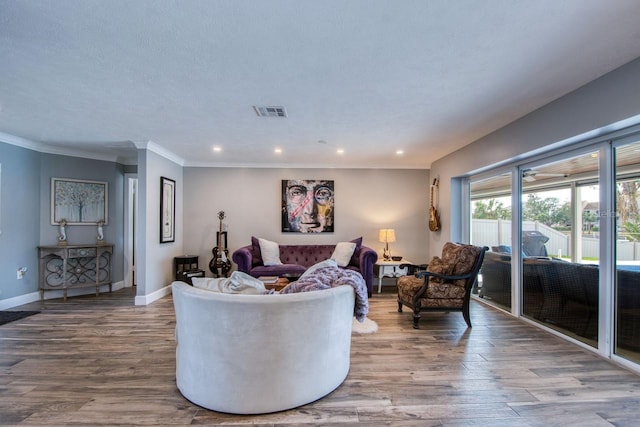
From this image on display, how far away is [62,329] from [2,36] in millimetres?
2994

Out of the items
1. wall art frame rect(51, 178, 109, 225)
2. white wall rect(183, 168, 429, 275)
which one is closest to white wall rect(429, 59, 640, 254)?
white wall rect(183, 168, 429, 275)

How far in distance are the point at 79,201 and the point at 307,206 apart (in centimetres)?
392

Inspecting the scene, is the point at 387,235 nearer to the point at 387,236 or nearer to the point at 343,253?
the point at 387,236

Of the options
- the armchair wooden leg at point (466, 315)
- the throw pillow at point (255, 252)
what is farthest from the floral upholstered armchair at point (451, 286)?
the throw pillow at point (255, 252)

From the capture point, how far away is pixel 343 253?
5.05m

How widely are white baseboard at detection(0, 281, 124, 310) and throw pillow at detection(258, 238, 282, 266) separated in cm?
277

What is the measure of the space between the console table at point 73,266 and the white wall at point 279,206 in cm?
135

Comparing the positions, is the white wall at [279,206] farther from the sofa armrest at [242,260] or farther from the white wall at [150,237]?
the sofa armrest at [242,260]

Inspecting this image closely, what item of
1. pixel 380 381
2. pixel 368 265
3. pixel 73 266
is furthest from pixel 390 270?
pixel 73 266

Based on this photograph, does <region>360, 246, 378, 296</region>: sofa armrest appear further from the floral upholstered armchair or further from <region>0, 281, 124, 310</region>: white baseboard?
<region>0, 281, 124, 310</region>: white baseboard

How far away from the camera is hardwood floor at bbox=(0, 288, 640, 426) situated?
6.00 feet

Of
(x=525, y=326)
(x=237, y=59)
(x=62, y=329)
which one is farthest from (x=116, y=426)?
(x=525, y=326)

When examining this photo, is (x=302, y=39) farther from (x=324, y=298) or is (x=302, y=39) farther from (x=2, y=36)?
(x=2, y=36)

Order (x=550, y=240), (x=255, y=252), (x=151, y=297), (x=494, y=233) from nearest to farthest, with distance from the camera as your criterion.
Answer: (x=550, y=240) → (x=494, y=233) → (x=151, y=297) → (x=255, y=252)
